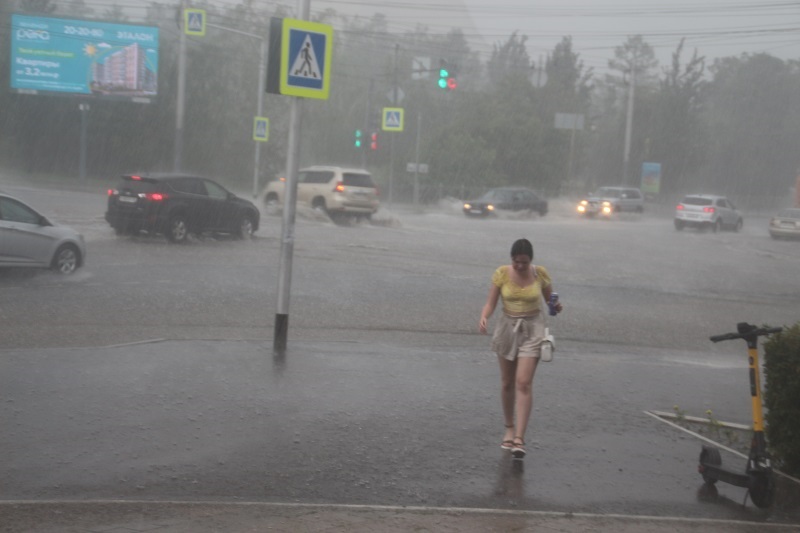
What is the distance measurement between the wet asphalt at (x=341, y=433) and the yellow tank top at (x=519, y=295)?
1051mm

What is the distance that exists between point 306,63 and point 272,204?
27.5 meters

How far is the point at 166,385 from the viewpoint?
8.33 m

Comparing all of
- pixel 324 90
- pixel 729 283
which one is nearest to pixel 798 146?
pixel 729 283

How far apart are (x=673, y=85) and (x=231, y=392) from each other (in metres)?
68.1

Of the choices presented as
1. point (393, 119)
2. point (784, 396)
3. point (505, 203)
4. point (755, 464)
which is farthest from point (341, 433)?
point (505, 203)

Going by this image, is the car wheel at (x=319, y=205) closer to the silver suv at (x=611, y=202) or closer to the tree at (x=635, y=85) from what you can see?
the silver suv at (x=611, y=202)

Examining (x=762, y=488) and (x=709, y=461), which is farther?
(x=709, y=461)

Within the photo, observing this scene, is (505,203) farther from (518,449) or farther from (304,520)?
(304,520)

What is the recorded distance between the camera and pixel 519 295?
7016 millimetres

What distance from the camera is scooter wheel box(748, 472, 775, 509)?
595 centimetres

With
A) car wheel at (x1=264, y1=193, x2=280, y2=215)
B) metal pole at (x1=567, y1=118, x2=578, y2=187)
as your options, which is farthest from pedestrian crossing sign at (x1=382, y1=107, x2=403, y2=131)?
metal pole at (x1=567, y1=118, x2=578, y2=187)

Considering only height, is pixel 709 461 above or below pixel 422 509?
above

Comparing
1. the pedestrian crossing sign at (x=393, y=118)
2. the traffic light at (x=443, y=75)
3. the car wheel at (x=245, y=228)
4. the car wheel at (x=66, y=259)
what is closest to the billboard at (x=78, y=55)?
the pedestrian crossing sign at (x=393, y=118)

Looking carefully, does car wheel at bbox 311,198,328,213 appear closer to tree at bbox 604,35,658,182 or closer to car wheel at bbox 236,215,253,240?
car wheel at bbox 236,215,253,240
